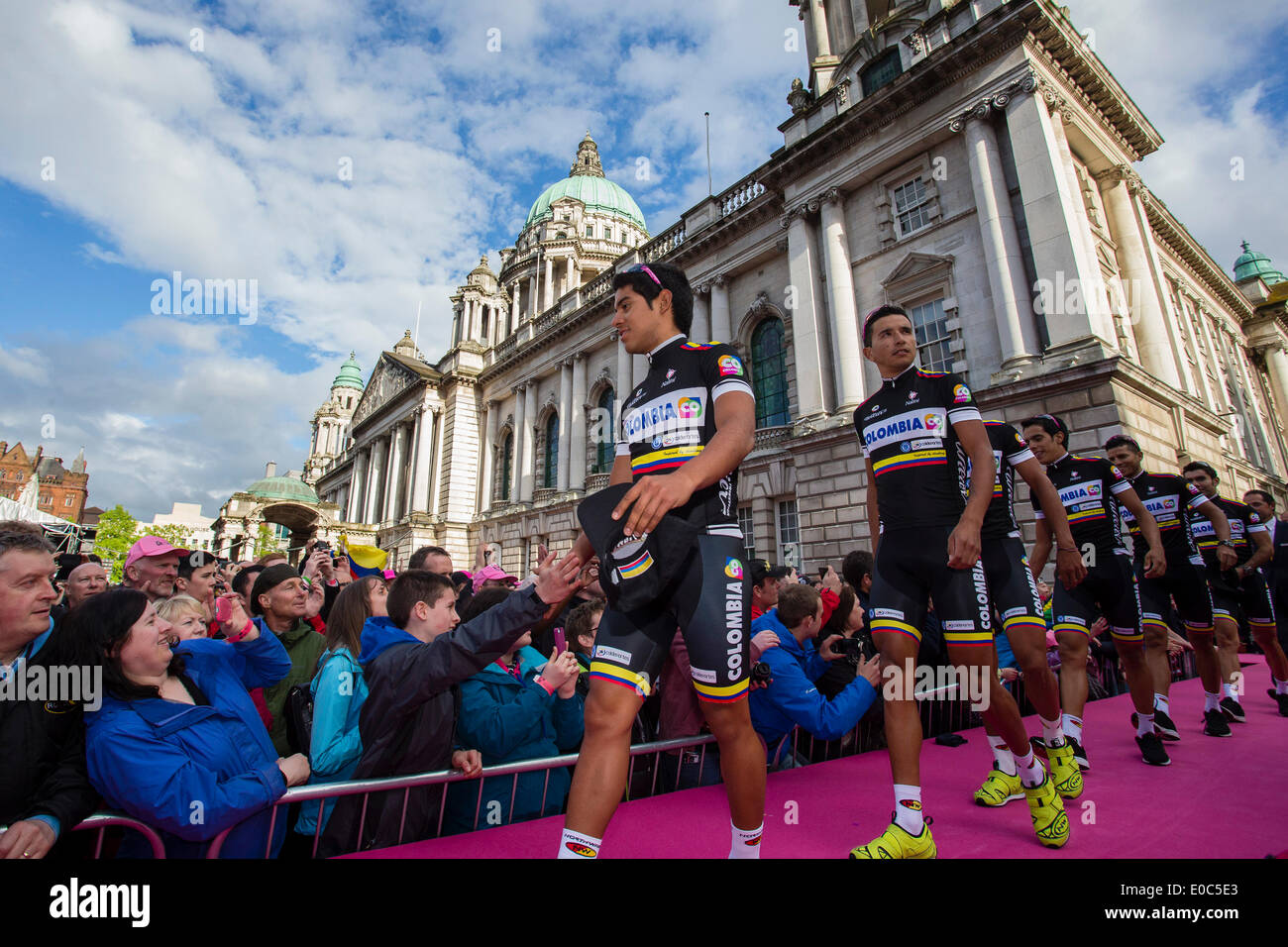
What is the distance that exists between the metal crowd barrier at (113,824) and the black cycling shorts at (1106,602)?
554 centimetres

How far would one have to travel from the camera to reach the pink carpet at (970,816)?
109 inches

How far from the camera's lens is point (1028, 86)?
534 inches

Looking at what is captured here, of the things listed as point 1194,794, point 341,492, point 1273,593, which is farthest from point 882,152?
point 341,492

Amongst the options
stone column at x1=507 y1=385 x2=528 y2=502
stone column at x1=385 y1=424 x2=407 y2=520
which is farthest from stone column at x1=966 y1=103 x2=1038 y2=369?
stone column at x1=385 y1=424 x2=407 y2=520

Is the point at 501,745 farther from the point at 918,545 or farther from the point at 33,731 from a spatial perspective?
the point at 918,545

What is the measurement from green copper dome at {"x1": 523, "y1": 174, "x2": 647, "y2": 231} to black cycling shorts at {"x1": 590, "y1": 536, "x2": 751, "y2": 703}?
1996 inches

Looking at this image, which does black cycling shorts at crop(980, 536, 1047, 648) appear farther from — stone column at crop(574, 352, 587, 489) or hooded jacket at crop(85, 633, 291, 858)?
stone column at crop(574, 352, 587, 489)

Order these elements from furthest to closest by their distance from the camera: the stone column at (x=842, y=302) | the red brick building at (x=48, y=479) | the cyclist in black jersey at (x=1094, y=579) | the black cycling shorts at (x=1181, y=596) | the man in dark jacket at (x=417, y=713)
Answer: the red brick building at (x=48, y=479) < the stone column at (x=842, y=302) < the black cycling shorts at (x=1181, y=596) < the cyclist in black jersey at (x=1094, y=579) < the man in dark jacket at (x=417, y=713)

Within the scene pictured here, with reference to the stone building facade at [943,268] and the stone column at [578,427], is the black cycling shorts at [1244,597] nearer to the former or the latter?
the stone building facade at [943,268]

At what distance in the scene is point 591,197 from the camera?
167 ft

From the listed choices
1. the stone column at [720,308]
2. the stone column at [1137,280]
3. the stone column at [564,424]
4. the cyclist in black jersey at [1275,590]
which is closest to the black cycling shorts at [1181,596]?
the cyclist in black jersey at [1275,590]

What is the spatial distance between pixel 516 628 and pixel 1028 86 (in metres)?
17.1

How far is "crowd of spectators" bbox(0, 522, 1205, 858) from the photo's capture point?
2.30 metres
